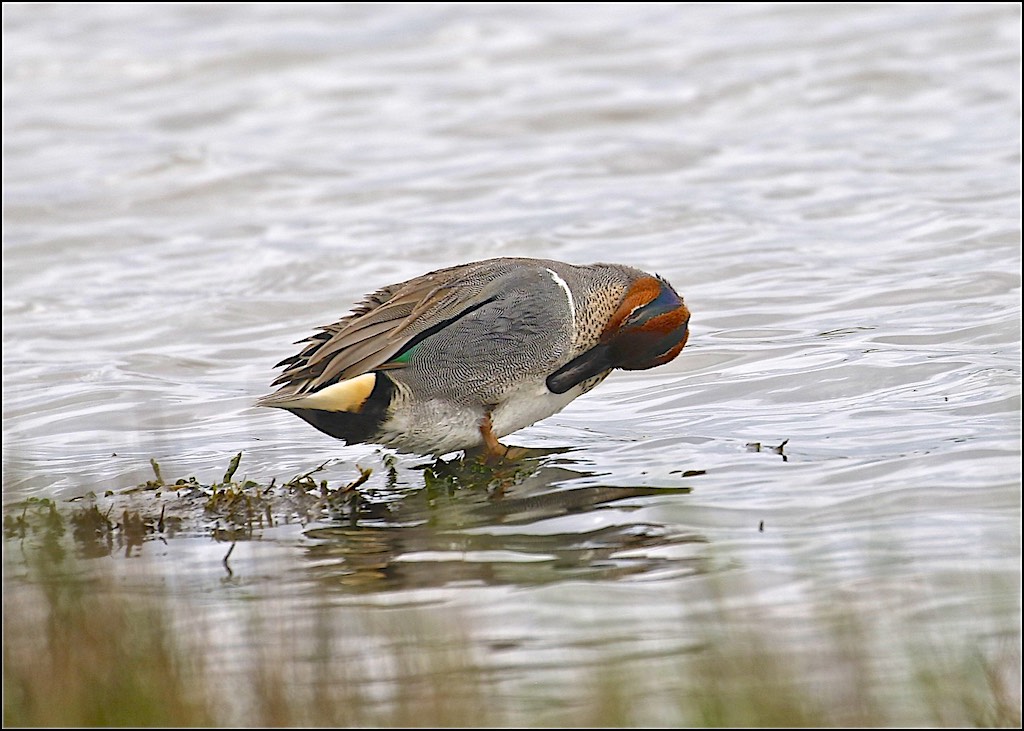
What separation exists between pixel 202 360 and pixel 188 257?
136 inches

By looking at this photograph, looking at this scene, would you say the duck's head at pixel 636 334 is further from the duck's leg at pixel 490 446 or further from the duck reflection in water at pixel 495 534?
the duck reflection in water at pixel 495 534

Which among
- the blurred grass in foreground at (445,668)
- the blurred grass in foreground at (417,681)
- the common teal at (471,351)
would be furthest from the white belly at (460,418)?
the blurred grass in foreground at (417,681)

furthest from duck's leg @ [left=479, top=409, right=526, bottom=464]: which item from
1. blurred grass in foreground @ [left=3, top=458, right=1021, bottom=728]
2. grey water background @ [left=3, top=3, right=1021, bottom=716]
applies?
blurred grass in foreground @ [left=3, top=458, right=1021, bottom=728]

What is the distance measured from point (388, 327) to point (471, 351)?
13.7 inches

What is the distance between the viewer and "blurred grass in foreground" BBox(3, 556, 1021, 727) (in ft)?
11.3

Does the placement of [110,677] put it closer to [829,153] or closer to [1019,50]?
[829,153]

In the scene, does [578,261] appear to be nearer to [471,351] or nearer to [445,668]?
[471,351]

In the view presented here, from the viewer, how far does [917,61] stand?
17.6 meters

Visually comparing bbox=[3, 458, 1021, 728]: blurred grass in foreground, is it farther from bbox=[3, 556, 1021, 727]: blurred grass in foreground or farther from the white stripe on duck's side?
the white stripe on duck's side

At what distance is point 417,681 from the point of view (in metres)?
3.76

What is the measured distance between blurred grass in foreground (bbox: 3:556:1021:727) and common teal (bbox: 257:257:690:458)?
80.3 inches

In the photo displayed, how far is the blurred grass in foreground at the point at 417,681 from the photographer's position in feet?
11.3

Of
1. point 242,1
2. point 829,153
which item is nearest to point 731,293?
point 829,153

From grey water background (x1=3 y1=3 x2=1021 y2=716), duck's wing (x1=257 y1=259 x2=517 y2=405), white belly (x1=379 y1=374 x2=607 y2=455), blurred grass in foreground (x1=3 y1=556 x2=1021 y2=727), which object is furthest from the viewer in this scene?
white belly (x1=379 y1=374 x2=607 y2=455)
